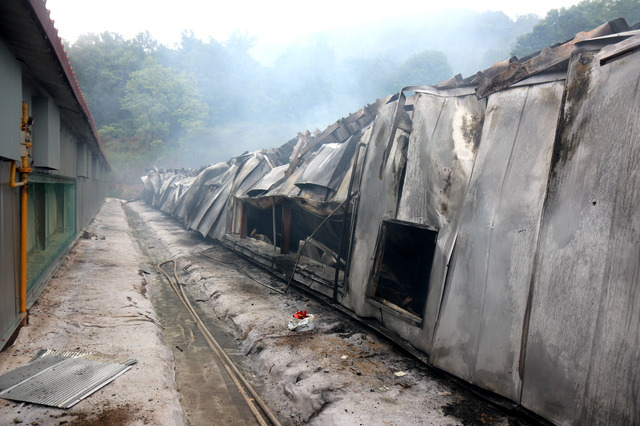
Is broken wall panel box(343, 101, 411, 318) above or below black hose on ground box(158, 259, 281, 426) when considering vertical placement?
above

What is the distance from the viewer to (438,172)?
520 cm

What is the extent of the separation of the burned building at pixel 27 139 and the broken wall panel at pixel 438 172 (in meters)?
4.57

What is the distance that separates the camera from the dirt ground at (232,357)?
381 cm

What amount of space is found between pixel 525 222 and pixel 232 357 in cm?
434

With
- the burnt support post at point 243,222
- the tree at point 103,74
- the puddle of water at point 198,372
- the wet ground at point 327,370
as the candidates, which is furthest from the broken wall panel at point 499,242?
the tree at point 103,74

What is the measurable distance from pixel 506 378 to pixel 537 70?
324 centimetres

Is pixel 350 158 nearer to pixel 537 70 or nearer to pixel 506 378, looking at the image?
pixel 537 70

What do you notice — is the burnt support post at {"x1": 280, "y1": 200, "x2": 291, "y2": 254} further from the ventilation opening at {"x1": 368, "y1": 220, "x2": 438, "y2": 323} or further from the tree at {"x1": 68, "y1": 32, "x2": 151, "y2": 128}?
the tree at {"x1": 68, "y1": 32, "x2": 151, "y2": 128}

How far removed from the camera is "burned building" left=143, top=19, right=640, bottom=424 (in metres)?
3.20

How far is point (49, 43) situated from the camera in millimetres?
4066

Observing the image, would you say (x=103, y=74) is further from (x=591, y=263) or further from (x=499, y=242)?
(x=591, y=263)

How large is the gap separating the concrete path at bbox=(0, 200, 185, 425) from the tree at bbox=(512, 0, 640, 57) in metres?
36.1

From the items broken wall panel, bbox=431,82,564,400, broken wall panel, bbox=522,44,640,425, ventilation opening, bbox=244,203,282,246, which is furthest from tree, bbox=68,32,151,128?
broken wall panel, bbox=522,44,640,425

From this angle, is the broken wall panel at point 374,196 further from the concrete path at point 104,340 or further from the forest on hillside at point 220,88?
the forest on hillside at point 220,88
